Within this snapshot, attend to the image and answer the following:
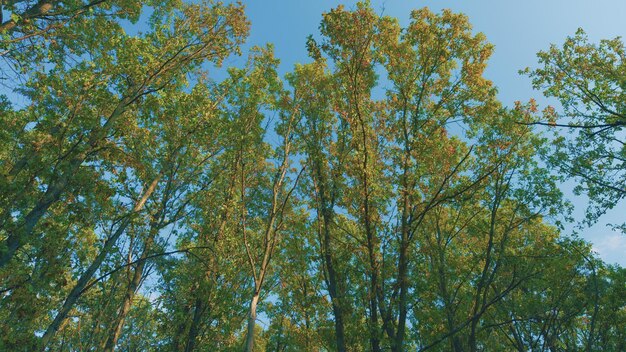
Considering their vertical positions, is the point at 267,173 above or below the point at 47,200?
above

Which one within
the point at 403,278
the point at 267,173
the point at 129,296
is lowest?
the point at 129,296

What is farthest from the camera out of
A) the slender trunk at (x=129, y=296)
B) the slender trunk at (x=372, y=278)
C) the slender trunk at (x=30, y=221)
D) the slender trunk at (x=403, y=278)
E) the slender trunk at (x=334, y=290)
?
the slender trunk at (x=129, y=296)

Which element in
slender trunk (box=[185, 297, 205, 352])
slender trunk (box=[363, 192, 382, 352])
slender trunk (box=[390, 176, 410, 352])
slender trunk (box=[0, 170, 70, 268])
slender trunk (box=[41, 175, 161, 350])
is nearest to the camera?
slender trunk (box=[0, 170, 70, 268])

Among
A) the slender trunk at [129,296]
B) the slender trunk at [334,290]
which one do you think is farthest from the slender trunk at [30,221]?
the slender trunk at [334,290]

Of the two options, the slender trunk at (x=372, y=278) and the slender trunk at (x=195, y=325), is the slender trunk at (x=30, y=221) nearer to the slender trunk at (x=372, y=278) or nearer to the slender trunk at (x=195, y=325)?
the slender trunk at (x=372, y=278)

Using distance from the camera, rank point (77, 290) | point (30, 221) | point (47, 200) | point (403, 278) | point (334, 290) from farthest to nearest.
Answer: point (334, 290)
point (403, 278)
point (77, 290)
point (47, 200)
point (30, 221)

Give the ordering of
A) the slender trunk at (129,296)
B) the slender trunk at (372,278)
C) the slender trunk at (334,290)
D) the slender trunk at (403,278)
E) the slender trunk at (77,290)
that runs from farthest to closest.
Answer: the slender trunk at (129,296) → the slender trunk at (334,290) → the slender trunk at (372,278) → the slender trunk at (403,278) → the slender trunk at (77,290)

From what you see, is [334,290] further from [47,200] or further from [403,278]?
[47,200]

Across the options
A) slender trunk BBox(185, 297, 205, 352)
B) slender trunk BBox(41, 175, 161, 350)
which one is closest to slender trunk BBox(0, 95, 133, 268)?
slender trunk BBox(41, 175, 161, 350)

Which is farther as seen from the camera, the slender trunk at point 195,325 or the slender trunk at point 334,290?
the slender trunk at point 195,325

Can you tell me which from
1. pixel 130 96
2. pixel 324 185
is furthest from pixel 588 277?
pixel 130 96

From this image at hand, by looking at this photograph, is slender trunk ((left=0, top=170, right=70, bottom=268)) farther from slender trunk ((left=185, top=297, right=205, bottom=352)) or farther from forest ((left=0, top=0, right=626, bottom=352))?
slender trunk ((left=185, top=297, right=205, bottom=352))

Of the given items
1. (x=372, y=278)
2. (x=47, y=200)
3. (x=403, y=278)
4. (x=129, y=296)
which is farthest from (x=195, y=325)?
(x=403, y=278)

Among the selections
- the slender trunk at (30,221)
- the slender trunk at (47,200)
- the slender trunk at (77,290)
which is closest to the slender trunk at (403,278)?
the slender trunk at (77,290)
